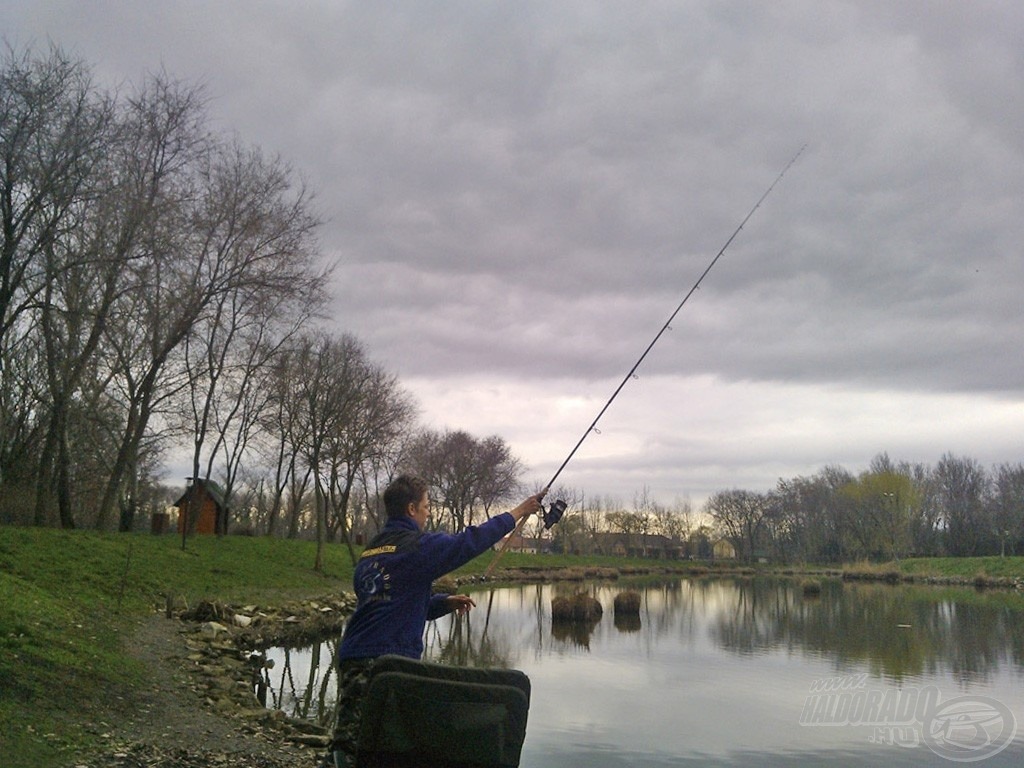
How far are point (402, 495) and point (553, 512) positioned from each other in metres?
1.05

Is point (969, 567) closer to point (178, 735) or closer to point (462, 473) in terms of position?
point (462, 473)

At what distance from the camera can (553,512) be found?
16.5 feet

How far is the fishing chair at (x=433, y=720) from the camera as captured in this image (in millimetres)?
3439

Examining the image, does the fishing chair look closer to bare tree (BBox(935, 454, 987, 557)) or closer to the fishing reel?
the fishing reel

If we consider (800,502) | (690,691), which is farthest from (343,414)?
(800,502)

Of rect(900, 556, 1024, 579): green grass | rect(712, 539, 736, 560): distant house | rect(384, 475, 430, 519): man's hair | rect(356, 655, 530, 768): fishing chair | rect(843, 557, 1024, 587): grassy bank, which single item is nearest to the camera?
rect(356, 655, 530, 768): fishing chair

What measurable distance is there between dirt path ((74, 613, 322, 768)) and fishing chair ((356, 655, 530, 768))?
5.03m

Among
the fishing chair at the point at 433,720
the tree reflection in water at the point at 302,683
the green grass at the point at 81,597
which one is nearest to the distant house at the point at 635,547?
the green grass at the point at 81,597

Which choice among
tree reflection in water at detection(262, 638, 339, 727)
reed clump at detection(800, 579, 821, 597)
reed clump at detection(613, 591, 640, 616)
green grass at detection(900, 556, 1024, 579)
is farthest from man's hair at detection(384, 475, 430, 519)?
green grass at detection(900, 556, 1024, 579)

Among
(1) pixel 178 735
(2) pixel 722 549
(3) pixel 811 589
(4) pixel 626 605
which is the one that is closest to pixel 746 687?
(1) pixel 178 735

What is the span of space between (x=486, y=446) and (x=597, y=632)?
42042 mm

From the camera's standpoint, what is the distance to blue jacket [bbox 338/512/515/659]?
4059 mm

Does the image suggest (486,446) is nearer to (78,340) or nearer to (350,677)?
(78,340)

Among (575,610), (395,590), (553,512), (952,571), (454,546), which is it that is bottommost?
(952,571)
